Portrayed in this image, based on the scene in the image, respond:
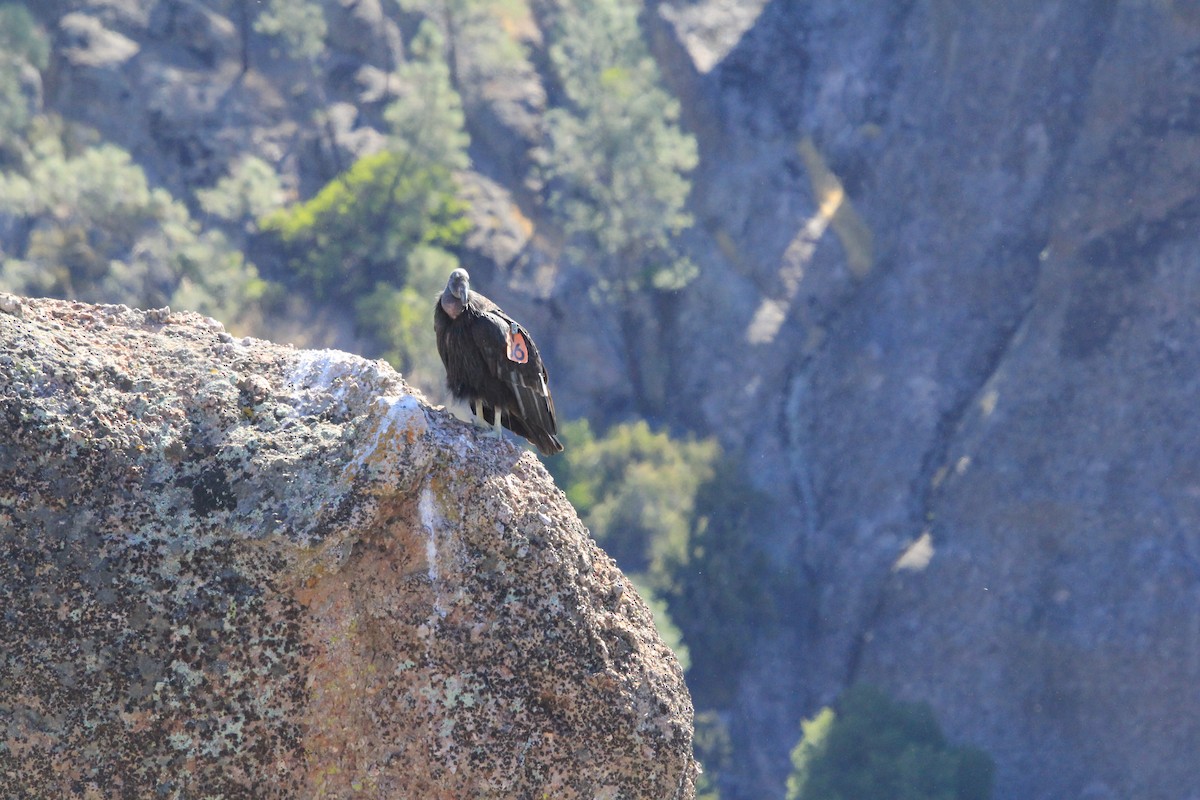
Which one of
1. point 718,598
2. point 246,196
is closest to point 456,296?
point 718,598

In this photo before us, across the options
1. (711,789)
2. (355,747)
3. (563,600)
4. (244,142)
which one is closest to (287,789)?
(355,747)

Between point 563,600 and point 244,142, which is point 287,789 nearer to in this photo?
point 563,600

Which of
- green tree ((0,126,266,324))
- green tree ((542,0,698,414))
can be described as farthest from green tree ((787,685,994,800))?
green tree ((0,126,266,324))

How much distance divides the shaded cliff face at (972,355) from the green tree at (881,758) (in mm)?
2210

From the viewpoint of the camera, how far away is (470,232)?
149 feet

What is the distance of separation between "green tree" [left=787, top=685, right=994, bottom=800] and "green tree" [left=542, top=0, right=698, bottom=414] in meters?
15.8

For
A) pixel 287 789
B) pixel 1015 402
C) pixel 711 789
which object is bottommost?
pixel 287 789

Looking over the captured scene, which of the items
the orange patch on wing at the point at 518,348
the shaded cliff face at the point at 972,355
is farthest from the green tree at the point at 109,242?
the orange patch on wing at the point at 518,348

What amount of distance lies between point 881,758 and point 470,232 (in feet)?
79.3

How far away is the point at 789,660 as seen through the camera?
43.2 meters

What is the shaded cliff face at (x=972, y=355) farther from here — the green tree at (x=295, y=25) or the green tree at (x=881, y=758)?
the green tree at (x=295, y=25)

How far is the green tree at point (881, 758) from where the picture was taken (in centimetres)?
3566

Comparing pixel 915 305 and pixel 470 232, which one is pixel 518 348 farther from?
pixel 915 305

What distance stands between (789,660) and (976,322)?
48.8 ft
